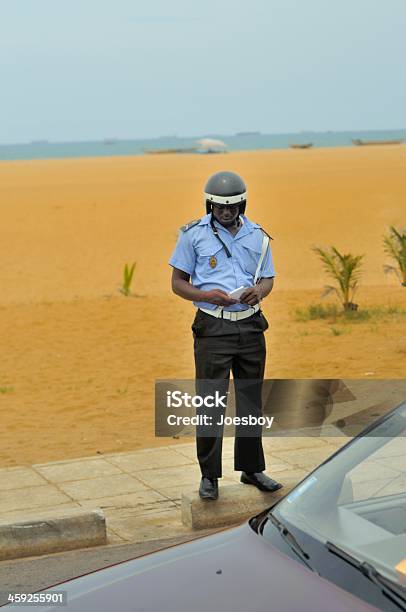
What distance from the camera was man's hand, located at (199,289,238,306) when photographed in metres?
6.67

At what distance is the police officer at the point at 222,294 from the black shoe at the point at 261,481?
0.95 feet

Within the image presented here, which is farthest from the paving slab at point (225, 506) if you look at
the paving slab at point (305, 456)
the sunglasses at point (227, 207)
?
the sunglasses at point (227, 207)

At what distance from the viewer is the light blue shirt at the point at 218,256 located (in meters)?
6.77

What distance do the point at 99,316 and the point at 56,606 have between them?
12418mm

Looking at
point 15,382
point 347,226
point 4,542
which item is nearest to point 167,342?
point 15,382

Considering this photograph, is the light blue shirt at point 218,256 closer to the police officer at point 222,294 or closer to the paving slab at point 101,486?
the police officer at point 222,294

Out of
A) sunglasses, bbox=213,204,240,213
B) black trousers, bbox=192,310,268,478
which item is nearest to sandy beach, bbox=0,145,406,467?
black trousers, bbox=192,310,268,478

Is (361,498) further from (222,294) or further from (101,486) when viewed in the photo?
(101,486)

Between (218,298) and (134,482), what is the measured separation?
1697 mm

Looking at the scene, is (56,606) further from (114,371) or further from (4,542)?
(114,371)

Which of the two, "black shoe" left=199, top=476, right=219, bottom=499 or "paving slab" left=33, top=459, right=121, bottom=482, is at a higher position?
"black shoe" left=199, top=476, right=219, bottom=499

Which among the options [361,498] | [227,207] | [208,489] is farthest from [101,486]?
[361,498]

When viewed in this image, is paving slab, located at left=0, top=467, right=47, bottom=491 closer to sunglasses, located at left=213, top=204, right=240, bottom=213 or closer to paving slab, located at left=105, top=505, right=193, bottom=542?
paving slab, located at left=105, top=505, right=193, bottom=542

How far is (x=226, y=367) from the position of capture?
22.4 ft
